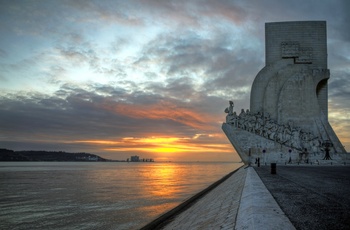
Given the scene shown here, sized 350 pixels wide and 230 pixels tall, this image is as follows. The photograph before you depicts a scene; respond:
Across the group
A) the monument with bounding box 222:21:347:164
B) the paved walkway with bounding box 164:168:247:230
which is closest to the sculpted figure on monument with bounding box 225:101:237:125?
the monument with bounding box 222:21:347:164

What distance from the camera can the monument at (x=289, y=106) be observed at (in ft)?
83.7

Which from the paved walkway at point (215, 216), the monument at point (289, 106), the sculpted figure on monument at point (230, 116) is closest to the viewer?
the paved walkway at point (215, 216)

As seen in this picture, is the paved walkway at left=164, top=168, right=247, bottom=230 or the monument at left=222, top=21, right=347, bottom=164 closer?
the paved walkway at left=164, top=168, right=247, bottom=230

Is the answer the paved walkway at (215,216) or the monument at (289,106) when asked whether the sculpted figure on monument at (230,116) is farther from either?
the paved walkway at (215,216)

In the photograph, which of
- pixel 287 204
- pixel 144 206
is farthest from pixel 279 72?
pixel 287 204

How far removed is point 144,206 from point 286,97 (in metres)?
20.5

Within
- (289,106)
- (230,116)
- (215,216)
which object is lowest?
(215,216)

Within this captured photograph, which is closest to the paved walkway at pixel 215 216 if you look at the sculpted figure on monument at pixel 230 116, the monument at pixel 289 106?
the monument at pixel 289 106

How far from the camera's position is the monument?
1005 inches

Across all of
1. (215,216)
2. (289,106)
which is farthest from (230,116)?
(215,216)

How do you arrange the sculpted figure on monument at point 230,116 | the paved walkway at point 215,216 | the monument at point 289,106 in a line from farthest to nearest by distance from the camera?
the sculpted figure on monument at point 230,116 → the monument at point 289,106 → the paved walkway at point 215,216

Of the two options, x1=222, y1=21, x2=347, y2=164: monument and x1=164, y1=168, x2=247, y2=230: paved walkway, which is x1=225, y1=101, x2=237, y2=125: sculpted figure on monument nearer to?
x1=222, y1=21, x2=347, y2=164: monument

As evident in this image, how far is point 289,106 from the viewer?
2858cm

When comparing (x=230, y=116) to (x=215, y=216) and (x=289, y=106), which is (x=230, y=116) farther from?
(x=215, y=216)
